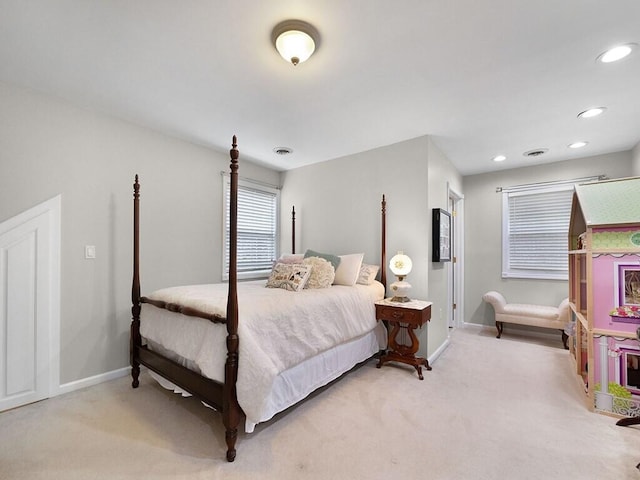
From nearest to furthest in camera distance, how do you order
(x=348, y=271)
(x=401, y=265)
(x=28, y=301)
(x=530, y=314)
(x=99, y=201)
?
(x=28, y=301) → (x=99, y=201) → (x=401, y=265) → (x=348, y=271) → (x=530, y=314)

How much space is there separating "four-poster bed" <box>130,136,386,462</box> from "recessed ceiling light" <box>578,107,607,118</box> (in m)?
2.75

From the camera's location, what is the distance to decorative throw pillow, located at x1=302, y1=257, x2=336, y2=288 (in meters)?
2.83

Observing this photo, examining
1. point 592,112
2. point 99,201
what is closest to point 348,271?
point 99,201

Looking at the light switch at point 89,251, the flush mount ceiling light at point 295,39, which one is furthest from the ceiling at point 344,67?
the light switch at point 89,251

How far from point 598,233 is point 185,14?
127 inches

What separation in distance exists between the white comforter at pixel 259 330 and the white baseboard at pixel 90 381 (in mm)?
718

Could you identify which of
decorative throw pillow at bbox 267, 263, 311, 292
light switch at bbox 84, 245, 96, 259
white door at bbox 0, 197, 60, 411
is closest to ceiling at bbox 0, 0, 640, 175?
white door at bbox 0, 197, 60, 411

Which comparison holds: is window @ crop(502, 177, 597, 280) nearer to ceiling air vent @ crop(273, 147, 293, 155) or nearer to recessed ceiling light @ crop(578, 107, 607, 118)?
recessed ceiling light @ crop(578, 107, 607, 118)

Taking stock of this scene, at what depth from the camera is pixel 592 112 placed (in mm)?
2703

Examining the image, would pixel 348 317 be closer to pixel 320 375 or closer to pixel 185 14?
pixel 320 375

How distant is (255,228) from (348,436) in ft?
9.99

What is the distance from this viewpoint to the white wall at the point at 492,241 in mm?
4121

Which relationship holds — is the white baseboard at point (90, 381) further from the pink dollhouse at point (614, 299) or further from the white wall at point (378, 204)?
the pink dollhouse at point (614, 299)

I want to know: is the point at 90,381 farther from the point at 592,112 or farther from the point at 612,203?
the point at 592,112
